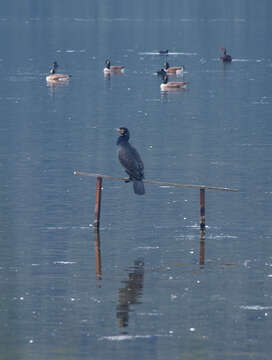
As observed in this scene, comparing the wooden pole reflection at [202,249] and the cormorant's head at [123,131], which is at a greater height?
the cormorant's head at [123,131]

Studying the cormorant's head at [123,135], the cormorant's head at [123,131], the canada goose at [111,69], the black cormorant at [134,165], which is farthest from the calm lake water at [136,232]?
the canada goose at [111,69]

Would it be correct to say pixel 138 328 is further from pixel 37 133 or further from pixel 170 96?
pixel 170 96

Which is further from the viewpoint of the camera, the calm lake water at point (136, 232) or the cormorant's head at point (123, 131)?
the cormorant's head at point (123, 131)

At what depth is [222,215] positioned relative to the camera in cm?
3616

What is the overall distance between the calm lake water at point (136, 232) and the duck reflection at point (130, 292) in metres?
0.04

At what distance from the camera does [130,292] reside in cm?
2669

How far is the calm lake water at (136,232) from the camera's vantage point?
23.5 m

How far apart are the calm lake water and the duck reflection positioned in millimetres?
42

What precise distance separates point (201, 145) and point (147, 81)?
38.0m

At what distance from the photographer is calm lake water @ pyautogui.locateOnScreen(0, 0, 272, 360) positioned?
2355 centimetres

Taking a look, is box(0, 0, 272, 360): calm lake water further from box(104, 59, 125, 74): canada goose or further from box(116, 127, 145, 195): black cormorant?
box(104, 59, 125, 74): canada goose

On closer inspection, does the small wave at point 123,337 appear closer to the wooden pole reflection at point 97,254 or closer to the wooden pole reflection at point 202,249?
the wooden pole reflection at point 97,254

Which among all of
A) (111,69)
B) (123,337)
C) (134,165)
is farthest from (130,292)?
(111,69)

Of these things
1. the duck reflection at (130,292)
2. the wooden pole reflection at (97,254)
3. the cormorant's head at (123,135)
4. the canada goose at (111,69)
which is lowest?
the duck reflection at (130,292)
